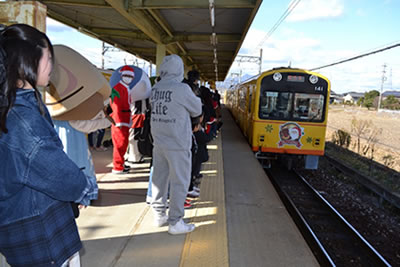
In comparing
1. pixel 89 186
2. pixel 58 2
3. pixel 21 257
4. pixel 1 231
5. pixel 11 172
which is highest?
pixel 58 2

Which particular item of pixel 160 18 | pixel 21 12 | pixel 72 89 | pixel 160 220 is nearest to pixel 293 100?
pixel 160 18

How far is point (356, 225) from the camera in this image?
645 centimetres

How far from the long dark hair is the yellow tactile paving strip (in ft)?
6.87

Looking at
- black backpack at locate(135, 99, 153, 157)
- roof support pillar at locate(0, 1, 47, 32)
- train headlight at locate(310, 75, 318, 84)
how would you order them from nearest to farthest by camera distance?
roof support pillar at locate(0, 1, 47, 32) → black backpack at locate(135, 99, 153, 157) → train headlight at locate(310, 75, 318, 84)

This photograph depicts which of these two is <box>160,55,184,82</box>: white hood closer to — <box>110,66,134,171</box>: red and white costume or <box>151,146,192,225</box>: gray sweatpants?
<box>151,146,192,225</box>: gray sweatpants

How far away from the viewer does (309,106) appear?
8297 millimetres

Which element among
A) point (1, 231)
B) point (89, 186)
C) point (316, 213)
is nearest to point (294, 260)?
point (89, 186)

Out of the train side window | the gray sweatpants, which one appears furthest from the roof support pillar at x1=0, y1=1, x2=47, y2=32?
the train side window

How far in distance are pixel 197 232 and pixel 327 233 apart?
3.43m

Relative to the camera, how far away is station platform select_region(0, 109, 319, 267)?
2926 millimetres

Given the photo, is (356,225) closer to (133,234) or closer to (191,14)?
(133,234)

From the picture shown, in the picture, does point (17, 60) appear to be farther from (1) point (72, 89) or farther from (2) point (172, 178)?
(2) point (172, 178)

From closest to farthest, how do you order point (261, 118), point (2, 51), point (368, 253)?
point (2, 51), point (368, 253), point (261, 118)

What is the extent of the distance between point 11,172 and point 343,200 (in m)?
8.23
